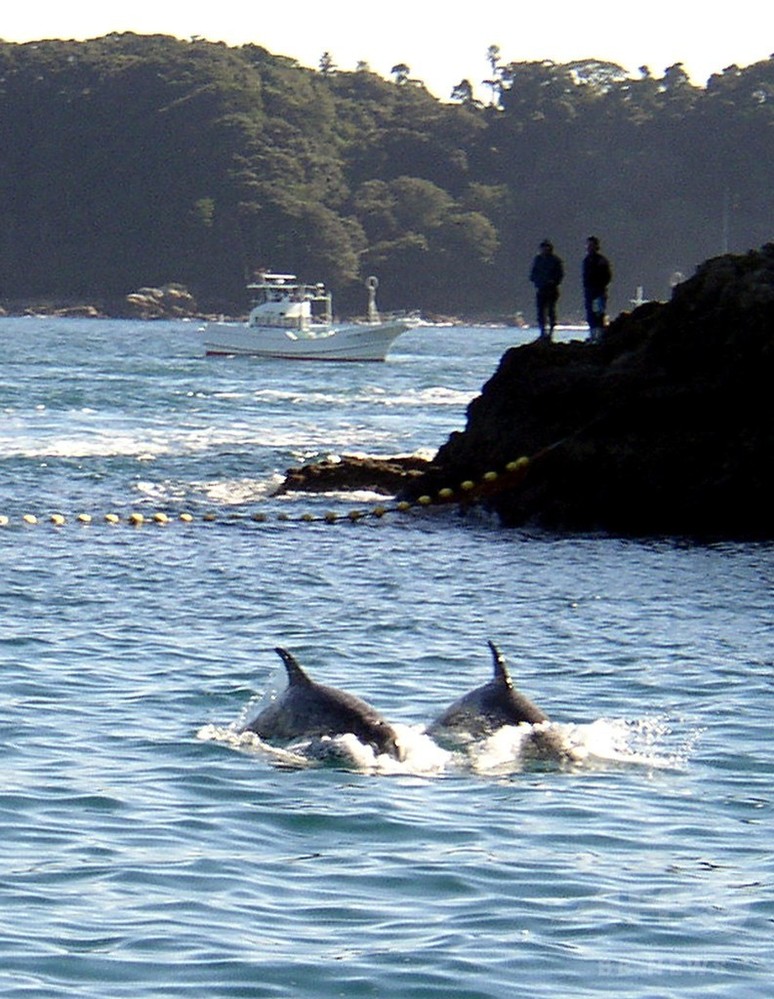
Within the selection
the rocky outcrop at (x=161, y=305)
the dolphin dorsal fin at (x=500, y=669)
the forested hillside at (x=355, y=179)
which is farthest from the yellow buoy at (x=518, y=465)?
the forested hillside at (x=355, y=179)

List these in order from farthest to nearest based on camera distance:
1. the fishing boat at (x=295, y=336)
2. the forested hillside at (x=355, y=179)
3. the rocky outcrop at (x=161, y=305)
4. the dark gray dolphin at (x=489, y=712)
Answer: the forested hillside at (x=355, y=179) < the rocky outcrop at (x=161, y=305) < the fishing boat at (x=295, y=336) < the dark gray dolphin at (x=489, y=712)

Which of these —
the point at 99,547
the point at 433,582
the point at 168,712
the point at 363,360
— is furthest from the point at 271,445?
the point at 363,360

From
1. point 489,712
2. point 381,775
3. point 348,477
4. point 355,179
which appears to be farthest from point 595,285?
point 355,179

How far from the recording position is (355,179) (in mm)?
185750

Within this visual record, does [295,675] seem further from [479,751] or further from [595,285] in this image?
[595,285]

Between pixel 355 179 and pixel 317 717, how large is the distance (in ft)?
578

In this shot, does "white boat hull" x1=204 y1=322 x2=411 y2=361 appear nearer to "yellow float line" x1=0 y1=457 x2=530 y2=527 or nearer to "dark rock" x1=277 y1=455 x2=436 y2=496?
"dark rock" x1=277 y1=455 x2=436 y2=496

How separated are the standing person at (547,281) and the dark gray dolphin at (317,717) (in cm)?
1637

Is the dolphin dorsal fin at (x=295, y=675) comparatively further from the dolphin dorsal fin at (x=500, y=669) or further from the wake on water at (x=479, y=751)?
the dolphin dorsal fin at (x=500, y=669)

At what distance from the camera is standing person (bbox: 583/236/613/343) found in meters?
28.3

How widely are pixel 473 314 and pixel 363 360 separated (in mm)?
92068

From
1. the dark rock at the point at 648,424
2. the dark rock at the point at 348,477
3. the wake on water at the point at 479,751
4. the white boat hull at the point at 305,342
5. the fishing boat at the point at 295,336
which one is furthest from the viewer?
the fishing boat at the point at 295,336

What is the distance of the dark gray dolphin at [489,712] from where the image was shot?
12.0 meters

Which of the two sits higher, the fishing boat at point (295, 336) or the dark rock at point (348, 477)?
the fishing boat at point (295, 336)
